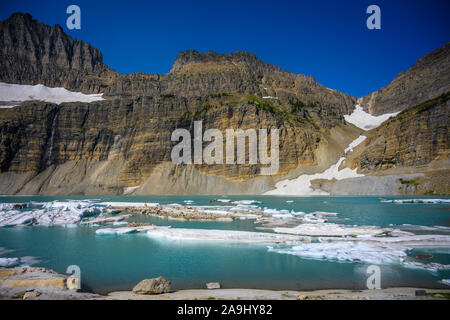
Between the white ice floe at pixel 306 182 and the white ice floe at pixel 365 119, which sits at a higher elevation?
the white ice floe at pixel 365 119

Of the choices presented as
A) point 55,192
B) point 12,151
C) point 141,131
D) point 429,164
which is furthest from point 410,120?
point 12,151

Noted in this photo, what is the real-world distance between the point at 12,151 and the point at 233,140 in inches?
3469

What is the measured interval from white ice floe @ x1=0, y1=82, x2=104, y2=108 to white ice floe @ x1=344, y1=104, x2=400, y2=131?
149 meters

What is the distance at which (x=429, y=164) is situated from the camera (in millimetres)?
71562

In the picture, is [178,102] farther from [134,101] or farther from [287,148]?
[287,148]

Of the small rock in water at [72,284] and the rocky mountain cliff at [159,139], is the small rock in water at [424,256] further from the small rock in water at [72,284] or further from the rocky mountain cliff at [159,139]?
the rocky mountain cliff at [159,139]

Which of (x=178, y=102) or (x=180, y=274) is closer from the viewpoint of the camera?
(x=180, y=274)

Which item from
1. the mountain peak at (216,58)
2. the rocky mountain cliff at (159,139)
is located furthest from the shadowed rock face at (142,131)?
the mountain peak at (216,58)

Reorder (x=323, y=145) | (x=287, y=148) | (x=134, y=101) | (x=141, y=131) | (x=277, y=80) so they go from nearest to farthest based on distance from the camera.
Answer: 1. (x=287, y=148)
2. (x=323, y=145)
3. (x=141, y=131)
4. (x=134, y=101)
5. (x=277, y=80)

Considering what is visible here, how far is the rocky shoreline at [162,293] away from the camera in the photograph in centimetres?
902

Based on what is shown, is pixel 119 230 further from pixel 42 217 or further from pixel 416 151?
pixel 416 151

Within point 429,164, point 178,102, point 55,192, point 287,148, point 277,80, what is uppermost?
point 277,80

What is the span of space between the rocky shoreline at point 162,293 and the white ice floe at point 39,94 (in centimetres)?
17763

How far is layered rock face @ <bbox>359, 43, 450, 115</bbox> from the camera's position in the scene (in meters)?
132
